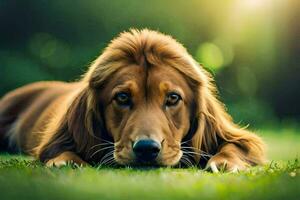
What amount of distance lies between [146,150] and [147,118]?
0.35m

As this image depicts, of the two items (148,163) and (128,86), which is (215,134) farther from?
(148,163)

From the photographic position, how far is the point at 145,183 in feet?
15.3

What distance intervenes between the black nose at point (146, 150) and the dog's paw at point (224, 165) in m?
0.51

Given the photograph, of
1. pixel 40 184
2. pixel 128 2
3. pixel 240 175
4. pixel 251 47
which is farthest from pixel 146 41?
pixel 128 2

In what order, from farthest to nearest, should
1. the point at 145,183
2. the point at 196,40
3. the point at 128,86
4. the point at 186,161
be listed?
the point at 196,40
the point at 186,161
the point at 128,86
the point at 145,183

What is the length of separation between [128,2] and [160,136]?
999 cm

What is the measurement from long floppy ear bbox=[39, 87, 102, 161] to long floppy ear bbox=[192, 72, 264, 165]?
821mm

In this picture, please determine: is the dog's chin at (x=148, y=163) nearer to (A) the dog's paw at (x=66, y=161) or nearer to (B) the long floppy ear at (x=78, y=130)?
(A) the dog's paw at (x=66, y=161)

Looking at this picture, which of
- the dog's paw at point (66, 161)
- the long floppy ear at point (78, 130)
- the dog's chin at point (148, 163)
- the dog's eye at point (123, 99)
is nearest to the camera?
the dog's chin at point (148, 163)

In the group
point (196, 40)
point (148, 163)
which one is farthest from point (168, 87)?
point (196, 40)

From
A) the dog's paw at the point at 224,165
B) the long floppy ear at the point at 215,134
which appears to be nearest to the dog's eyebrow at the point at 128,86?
the long floppy ear at the point at 215,134

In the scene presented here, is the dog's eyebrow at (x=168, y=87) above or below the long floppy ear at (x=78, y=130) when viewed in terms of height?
above

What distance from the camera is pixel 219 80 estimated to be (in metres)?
14.2

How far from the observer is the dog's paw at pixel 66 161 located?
587 cm
